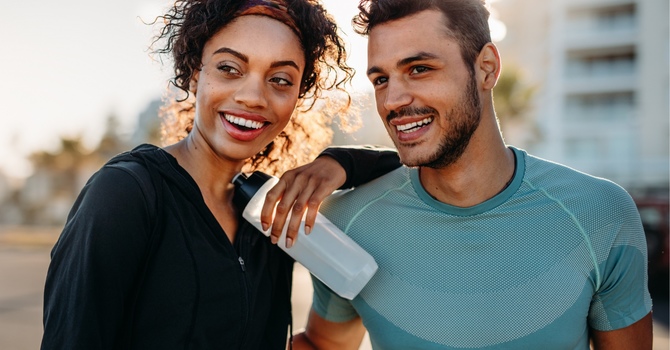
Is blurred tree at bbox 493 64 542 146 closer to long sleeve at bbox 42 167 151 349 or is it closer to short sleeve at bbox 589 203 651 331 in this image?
short sleeve at bbox 589 203 651 331

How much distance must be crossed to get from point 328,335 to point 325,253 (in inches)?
19.7

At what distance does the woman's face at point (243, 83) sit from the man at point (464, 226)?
0.26 meters

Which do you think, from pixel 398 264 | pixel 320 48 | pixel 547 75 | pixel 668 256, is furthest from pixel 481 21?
pixel 547 75

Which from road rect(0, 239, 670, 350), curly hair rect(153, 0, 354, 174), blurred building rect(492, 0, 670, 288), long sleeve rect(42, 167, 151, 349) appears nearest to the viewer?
long sleeve rect(42, 167, 151, 349)

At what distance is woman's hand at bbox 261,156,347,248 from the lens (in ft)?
6.86

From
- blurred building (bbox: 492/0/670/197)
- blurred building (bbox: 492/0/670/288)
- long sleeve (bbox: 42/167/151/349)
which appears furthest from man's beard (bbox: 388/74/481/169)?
blurred building (bbox: 492/0/670/197)

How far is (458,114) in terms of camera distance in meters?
2.31

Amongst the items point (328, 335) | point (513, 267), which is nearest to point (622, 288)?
point (513, 267)

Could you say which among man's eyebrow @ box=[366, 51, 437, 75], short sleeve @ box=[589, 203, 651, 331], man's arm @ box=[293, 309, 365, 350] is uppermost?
man's eyebrow @ box=[366, 51, 437, 75]

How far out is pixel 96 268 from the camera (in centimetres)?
159

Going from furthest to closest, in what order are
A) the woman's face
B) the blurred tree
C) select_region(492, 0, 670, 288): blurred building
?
select_region(492, 0, 670, 288): blurred building, the blurred tree, the woman's face

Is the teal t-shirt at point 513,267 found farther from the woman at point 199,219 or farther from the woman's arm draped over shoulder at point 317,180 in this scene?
the woman at point 199,219

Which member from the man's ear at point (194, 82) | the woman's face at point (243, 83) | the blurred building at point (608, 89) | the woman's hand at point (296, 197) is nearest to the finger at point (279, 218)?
the woman's hand at point (296, 197)

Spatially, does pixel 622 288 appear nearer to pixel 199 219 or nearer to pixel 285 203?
pixel 285 203
